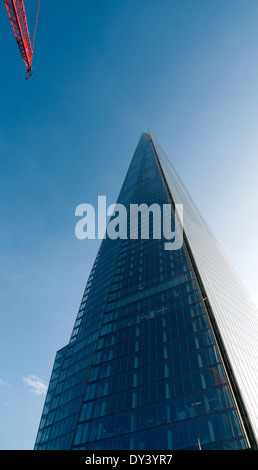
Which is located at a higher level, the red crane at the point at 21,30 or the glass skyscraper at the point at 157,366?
the red crane at the point at 21,30

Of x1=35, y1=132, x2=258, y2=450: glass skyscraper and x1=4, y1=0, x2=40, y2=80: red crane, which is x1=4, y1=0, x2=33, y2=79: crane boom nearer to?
x1=4, y1=0, x2=40, y2=80: red crane

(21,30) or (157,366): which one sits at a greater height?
(21,30)

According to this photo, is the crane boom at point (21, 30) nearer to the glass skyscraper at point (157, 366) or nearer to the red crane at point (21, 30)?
the red crane at point (21, 30)

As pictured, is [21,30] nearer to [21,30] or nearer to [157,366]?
[21,30]

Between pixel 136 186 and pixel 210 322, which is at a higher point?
pixel 136 186

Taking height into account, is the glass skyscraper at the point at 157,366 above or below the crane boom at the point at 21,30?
below

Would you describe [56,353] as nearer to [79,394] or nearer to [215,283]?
[79,394]

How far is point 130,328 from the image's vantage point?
60.5 m

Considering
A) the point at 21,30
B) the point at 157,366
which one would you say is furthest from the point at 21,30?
the point at 157,366

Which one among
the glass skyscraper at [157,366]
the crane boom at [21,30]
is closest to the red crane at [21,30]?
the crane boom at [21,30]

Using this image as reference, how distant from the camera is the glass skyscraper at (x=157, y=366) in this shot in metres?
37.7

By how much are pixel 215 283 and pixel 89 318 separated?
1348 inches

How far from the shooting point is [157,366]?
157 ft
